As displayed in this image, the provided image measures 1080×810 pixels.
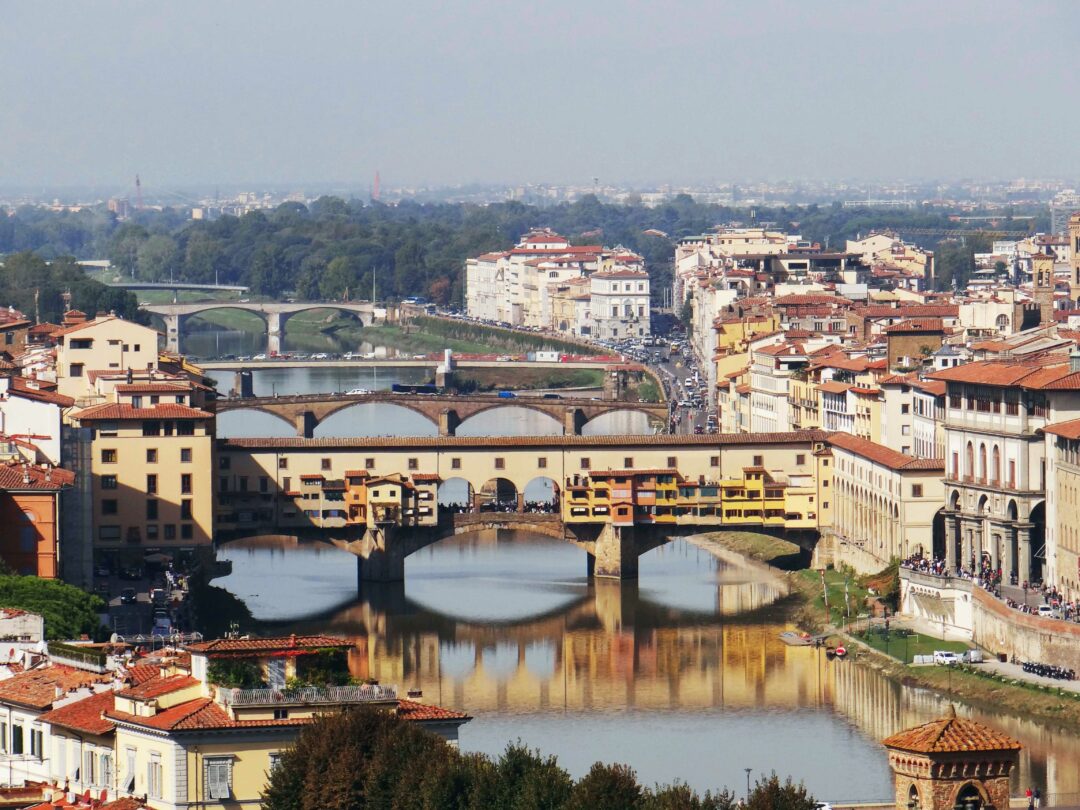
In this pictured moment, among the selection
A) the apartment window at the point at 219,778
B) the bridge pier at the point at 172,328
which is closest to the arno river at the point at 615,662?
the apartment window at the point at 219,778

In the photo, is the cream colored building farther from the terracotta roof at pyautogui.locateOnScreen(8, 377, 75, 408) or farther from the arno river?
the terracotta roof at pyautogui.locateOnScreen(8, 377, 75, 408)

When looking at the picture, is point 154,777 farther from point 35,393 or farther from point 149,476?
point 149,476

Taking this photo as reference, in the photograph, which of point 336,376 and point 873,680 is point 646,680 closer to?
point 873,680

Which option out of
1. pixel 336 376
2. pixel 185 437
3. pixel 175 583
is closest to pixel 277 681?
pixel 175 583

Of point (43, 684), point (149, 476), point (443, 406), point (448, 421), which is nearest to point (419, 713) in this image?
point (43, 684)

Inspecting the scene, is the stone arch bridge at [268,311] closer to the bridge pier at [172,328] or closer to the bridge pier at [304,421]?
the bridge pier at [172,328]
